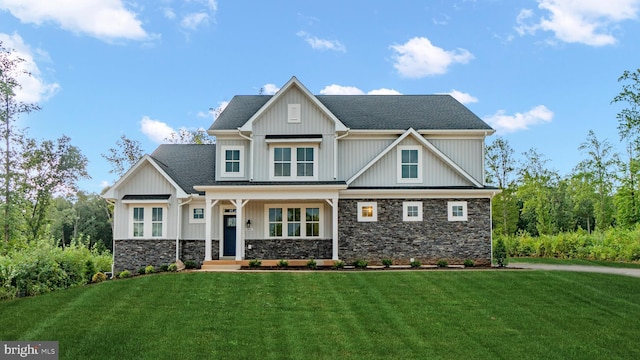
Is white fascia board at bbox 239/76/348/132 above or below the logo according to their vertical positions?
above

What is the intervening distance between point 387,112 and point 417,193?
4836mm

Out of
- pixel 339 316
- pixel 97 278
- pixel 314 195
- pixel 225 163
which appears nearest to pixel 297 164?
pixel 314 195

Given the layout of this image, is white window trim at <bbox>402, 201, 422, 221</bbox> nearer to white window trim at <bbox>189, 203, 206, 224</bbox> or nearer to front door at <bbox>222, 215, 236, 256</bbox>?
front door at <bbox>222, 215, 236, 256</bbox>

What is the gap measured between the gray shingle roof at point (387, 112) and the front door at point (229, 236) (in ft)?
13.2

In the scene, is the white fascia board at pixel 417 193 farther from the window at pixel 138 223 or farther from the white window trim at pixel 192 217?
the window at pixel 138 223

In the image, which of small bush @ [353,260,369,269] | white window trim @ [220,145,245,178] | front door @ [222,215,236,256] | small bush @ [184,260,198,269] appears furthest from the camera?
front door @ [222,215,236,256]

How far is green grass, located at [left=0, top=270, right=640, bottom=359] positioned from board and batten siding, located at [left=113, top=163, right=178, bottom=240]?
5400mm

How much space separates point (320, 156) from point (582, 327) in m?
13.3

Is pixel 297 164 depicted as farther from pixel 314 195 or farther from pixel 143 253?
pixel 143 253

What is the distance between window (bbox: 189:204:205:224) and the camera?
26000 mm

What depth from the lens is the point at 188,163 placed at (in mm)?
28594

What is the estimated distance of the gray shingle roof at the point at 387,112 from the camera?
26250 millimetres

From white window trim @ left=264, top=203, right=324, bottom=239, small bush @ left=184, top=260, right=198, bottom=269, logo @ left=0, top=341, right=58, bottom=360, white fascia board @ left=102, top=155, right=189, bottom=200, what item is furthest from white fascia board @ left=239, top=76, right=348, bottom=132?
logo @ left=0, top=341, right=58, bottom=360

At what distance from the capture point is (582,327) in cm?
1442
